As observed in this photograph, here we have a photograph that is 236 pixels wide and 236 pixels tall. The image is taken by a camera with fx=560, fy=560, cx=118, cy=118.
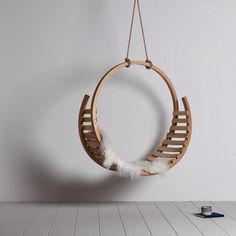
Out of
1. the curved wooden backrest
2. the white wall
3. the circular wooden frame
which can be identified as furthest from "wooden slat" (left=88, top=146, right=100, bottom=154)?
the white wall

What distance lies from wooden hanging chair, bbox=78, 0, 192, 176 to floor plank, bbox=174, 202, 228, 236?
1.20 ft

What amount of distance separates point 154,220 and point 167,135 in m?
0.91

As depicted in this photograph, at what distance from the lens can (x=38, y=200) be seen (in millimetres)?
4574

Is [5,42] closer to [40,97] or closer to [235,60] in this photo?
[40,97]

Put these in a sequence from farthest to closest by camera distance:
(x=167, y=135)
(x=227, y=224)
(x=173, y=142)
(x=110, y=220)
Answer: (x=167, y=135) < (x=173, y=142) < (x=110, y=220) < (x=227, y=224)

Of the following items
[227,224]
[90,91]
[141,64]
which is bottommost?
[227,224]

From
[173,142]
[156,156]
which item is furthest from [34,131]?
[173,142]

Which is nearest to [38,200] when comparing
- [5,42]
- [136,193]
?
[136,193]

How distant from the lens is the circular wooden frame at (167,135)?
13.4ft

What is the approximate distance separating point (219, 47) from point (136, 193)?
4.61 ft

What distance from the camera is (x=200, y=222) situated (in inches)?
147

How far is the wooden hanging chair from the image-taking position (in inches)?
161

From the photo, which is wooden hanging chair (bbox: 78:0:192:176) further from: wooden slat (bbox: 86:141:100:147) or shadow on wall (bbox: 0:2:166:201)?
shadow on wall (bbox: 0:2:166:201)

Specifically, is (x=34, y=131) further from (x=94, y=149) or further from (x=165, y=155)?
(x=165, y=155)
